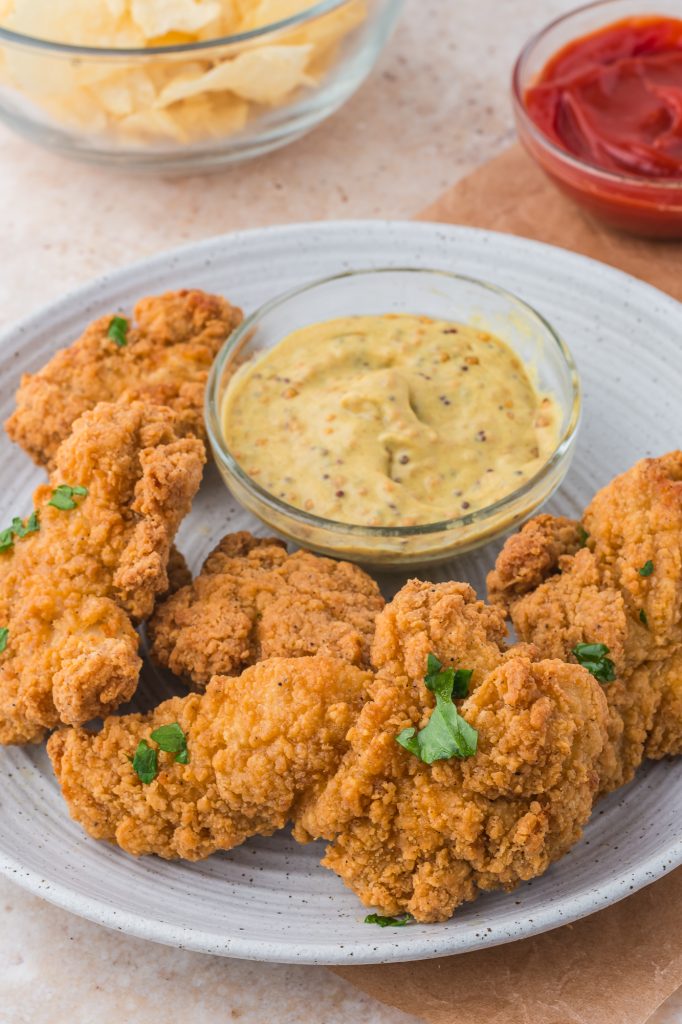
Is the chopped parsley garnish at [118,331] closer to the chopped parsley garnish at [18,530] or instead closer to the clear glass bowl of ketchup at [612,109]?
the chopped parsley garnish at [18,530]

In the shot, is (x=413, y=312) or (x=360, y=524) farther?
(x=413, y=312)

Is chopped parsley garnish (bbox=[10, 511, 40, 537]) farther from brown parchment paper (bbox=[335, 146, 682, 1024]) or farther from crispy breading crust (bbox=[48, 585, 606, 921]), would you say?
brown parchment paper (bbox=[335, 146, 682, 1024])

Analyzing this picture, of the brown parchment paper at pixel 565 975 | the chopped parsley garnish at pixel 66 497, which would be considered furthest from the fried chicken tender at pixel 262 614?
the brown parchment paper at pixel 565 975

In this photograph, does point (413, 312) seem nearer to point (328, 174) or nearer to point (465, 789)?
point (328, 174)

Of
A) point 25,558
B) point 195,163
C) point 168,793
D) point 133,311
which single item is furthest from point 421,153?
point 168,793

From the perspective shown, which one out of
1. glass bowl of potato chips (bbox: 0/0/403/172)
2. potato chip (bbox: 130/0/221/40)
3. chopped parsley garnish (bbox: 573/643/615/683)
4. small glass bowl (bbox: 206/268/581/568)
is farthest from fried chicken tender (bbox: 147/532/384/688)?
potato chip (bbox: 130/0/221/40)

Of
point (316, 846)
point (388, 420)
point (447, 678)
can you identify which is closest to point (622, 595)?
point (447, 678)

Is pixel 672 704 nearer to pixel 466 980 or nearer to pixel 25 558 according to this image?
pixel 466 980
